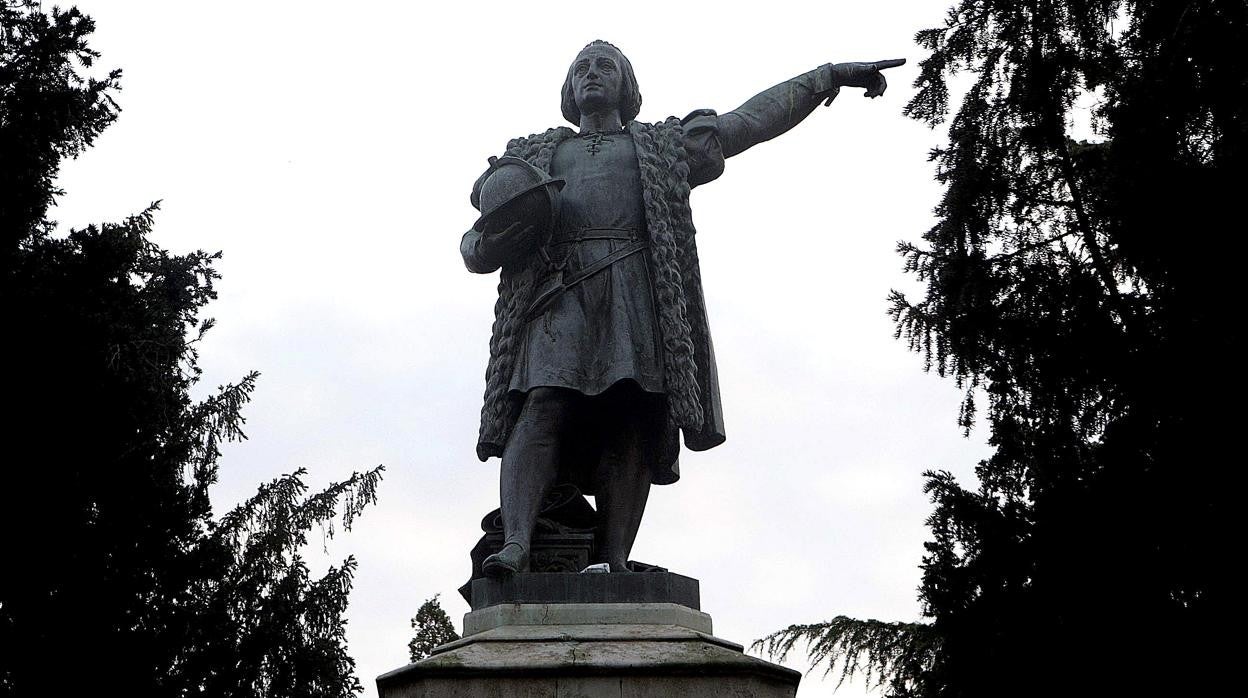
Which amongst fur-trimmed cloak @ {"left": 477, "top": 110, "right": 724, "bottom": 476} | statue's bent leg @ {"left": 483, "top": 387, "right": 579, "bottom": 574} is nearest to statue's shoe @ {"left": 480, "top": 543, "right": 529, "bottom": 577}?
statue's bent leg @ {"left": 483, "top": 387, "right": 579, "bottom": 574}

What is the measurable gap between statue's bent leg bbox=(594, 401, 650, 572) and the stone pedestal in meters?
0.36

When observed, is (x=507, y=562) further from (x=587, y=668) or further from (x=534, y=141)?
(x=534, y=141)

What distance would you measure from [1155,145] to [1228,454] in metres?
2.24

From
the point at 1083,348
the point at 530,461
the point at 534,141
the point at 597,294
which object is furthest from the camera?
the point at 1083,348

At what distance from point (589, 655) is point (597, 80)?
270 cm

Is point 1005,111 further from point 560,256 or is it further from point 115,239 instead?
Answer: point 115,239

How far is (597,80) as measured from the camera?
21.8 feet

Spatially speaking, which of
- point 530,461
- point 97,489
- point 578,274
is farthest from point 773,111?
point 97,489

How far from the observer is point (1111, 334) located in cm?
955

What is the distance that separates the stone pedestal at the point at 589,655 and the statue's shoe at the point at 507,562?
46mm

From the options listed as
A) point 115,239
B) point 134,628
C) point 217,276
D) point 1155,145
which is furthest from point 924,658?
point 217,276

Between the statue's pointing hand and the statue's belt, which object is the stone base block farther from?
the statue's pointing hand

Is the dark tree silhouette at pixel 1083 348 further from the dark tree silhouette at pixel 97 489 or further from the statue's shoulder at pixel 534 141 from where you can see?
the dark tree silhouette at pixel 97 489

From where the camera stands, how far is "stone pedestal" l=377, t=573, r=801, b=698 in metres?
5.08
